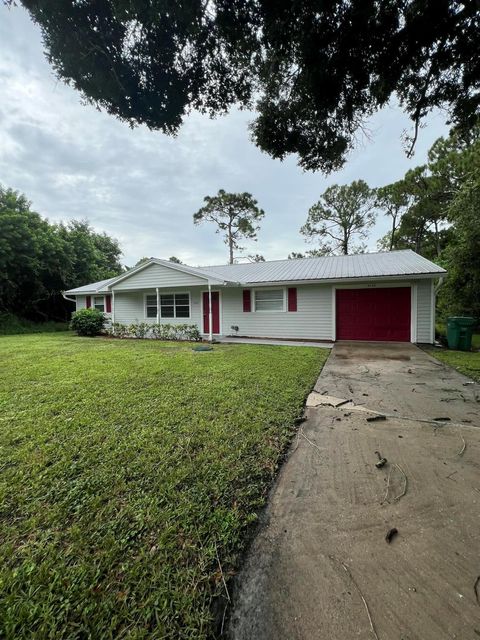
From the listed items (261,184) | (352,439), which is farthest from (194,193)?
(352,439)

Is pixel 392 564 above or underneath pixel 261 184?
underneath

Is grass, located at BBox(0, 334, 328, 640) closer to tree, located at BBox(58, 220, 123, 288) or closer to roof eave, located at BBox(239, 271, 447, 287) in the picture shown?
roof eave, located at BBox(239, 271, 447, 287)

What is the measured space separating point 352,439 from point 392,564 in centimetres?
142

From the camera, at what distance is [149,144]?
996cm

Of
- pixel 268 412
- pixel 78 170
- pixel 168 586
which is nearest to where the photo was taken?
pixel 168 586

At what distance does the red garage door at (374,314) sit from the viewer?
9500 mm

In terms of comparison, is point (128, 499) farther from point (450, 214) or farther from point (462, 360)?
point (450, 214)

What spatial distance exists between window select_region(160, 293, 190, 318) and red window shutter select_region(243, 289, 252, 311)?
2.94 meters

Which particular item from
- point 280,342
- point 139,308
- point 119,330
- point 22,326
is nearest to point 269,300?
point 280,342

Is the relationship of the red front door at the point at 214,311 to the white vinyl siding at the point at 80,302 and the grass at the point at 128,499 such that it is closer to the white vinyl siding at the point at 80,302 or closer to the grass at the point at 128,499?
the grass at the point at 128,499

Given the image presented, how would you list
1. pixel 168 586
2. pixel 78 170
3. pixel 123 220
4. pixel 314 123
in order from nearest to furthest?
1. pixel 168 586
2. pixel 314 123
3. pixel 78 170
4. pixel 123 220

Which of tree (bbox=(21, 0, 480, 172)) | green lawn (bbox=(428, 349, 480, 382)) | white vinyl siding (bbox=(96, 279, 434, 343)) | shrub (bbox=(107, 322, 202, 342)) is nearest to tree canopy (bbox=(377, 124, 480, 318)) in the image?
tree (bbox=(21, 0, 480, 172))

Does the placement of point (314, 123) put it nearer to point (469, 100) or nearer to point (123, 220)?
point (469, 100)

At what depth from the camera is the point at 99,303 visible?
15.9 meters
